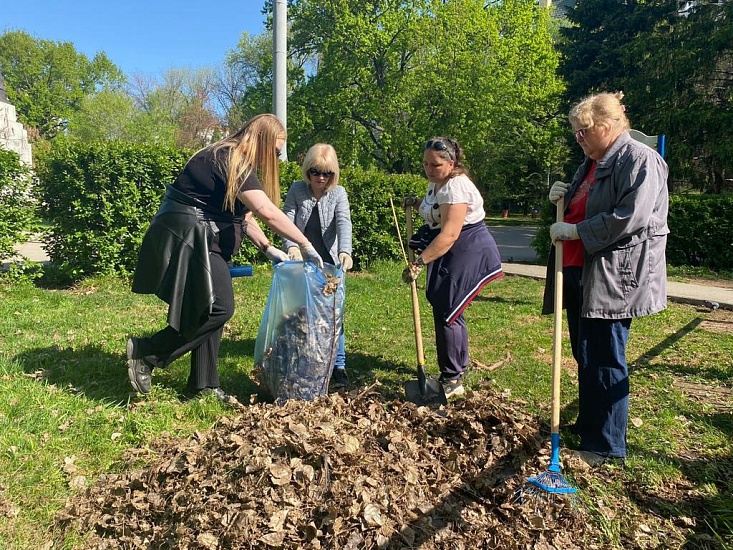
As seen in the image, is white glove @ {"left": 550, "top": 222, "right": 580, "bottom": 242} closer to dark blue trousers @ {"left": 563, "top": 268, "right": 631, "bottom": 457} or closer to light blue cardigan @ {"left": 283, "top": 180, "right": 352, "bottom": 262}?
dark blue trousers @ {"left": 563, "top": 268, "right": 631, "bottom": 457}

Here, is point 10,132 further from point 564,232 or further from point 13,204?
point 564,232

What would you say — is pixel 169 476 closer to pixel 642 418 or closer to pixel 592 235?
pixel 592 235

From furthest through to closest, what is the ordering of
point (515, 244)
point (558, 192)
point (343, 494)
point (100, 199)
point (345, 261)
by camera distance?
point (515, 244), point (100, 199), point (345, 261), point (558, 192), point (343, 494)

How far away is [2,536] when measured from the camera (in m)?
2.32

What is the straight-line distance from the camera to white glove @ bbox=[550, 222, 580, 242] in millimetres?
2838

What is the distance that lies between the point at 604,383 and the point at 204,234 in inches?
94.1

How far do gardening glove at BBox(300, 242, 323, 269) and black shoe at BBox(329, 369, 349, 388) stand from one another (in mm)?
995

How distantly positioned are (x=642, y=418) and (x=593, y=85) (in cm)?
1847

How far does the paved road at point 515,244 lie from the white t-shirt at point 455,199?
831cm

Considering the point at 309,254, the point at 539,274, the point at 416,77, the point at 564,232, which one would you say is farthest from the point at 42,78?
the point at 564,232

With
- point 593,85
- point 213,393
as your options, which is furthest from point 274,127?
point 593,85

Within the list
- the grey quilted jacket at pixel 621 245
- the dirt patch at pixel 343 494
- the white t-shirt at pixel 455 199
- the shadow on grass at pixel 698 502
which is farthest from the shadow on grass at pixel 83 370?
the shadow on grass at pixel 698 502

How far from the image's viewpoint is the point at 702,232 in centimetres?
1003

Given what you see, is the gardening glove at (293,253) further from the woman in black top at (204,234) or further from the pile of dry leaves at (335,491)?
the pile of dry leaves at (335,491)
